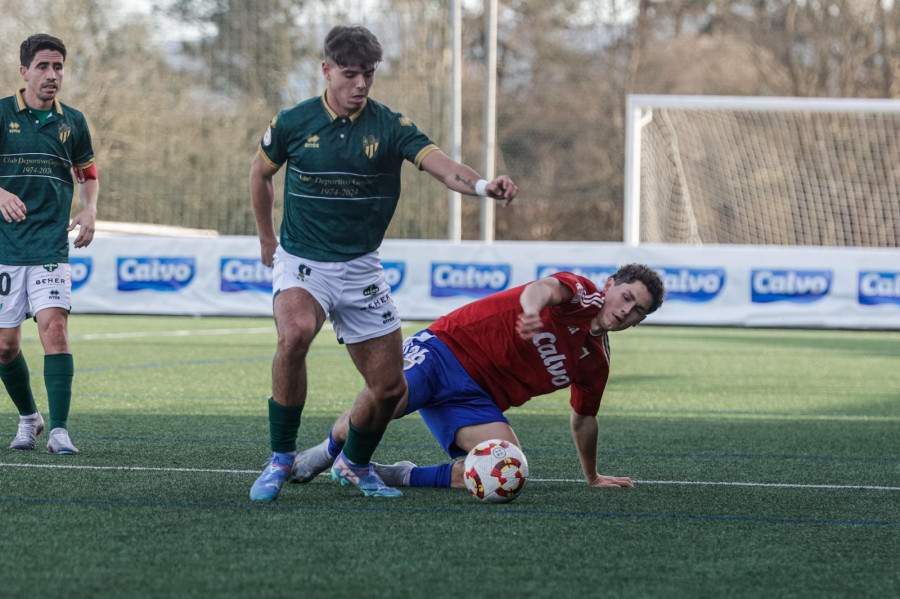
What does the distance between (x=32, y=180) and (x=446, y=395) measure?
7.97ft

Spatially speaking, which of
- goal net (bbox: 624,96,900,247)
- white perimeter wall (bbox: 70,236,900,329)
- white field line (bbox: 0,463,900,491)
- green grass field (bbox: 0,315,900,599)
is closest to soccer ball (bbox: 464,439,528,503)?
green grass field (bbox: 0,315,900,599)

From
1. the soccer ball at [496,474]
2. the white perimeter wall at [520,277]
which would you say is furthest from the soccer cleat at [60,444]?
the white perimeter wall at [520,277]

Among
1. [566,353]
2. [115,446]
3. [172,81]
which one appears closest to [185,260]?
[172,81]

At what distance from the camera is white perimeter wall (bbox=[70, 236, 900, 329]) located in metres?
19.5

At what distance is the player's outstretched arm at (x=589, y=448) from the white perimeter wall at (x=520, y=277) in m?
13.3

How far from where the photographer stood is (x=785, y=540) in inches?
178

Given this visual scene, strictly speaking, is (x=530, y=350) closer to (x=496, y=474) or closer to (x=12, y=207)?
(x=496, y=474)

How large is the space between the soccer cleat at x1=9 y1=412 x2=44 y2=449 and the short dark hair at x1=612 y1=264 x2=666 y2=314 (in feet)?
10.3

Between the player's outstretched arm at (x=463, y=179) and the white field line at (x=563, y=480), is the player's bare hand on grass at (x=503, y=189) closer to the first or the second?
the player's outstretched arm at (x=463, y=179)

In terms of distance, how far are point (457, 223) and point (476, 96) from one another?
15804 millimetres

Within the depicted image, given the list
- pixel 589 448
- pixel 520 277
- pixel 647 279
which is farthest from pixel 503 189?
pixel 520 277

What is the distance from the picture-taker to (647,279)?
5238mm

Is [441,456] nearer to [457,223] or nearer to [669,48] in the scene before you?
[457,223]

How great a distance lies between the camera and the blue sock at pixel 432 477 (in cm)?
568
